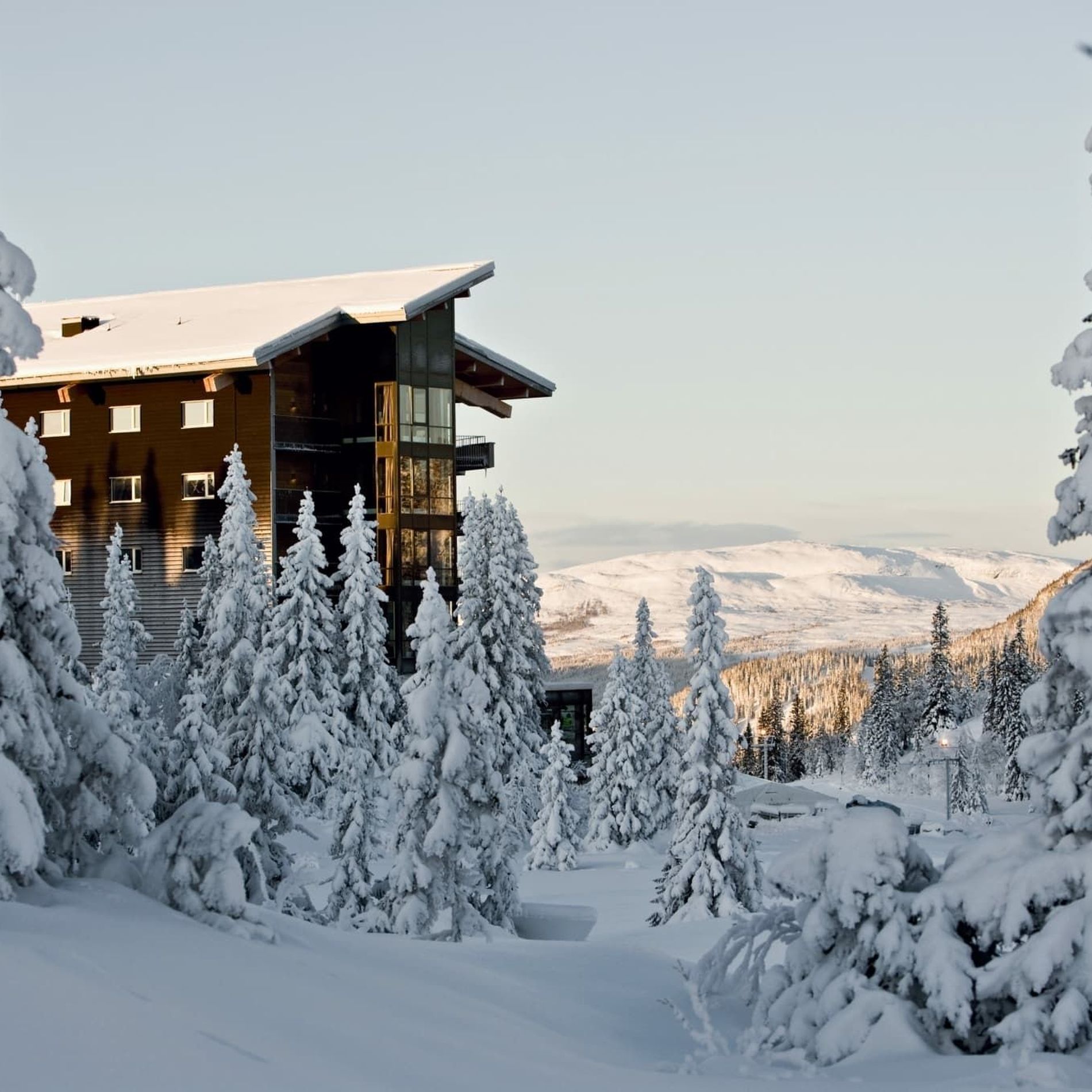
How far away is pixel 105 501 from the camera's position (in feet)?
201

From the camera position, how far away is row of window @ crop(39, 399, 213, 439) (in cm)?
6003

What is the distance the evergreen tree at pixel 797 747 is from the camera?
161 meters

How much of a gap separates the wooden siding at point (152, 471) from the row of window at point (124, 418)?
0.16 meters

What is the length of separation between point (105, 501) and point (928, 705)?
109183 mm

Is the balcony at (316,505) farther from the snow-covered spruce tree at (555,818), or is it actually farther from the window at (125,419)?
the snow-covered spruce tree at (555,818)

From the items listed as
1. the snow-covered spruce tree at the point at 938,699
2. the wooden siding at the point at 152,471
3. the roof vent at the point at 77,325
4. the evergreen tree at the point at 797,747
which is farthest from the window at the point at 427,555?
the evergreen tree at the point at 797,747

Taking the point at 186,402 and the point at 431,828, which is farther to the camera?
the point at 186,402

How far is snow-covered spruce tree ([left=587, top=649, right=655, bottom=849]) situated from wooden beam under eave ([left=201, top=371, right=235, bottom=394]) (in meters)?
19.3

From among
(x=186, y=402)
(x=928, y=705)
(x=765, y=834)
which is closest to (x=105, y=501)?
(x=186, y=402)

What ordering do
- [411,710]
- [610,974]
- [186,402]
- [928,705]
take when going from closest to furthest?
[610,974] → [411,710] → [186,402] → [928,705]

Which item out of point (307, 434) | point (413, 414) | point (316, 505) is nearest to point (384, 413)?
point (413, 414)

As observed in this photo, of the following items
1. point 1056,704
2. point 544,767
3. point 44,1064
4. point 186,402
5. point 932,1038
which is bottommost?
point 544,767

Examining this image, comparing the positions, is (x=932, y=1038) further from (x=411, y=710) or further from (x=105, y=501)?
(x=105, y=501)

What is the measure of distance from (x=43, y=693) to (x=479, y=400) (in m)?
54.5
